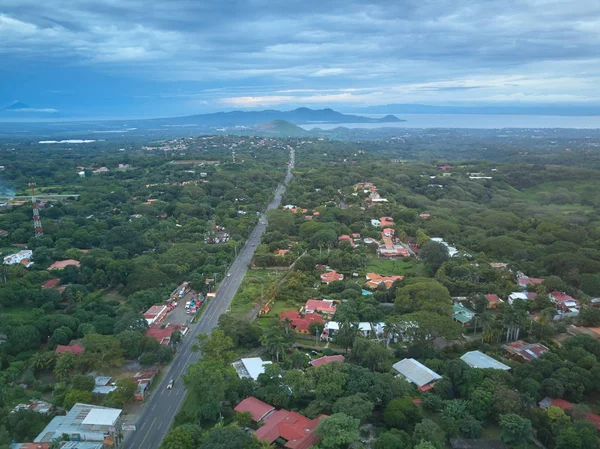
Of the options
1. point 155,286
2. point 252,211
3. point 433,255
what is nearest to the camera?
point 155,286

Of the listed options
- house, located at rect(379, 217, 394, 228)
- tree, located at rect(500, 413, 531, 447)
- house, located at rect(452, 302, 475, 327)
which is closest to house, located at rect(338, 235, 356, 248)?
house, located at rect(379, 217, 394, 228)

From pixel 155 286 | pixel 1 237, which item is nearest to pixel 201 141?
pixel 1 237

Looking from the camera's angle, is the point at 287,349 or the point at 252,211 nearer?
the point at 287,349

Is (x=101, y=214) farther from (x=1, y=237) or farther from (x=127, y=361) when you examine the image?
(x=127, y=361)

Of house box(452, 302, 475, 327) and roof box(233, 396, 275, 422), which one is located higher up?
house box(452, 302, 475, 327)

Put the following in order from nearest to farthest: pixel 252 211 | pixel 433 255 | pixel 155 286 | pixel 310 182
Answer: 1. pixel 155 286
2. pixel 433 255
3. pixel 252 211
4. pixel 310 182

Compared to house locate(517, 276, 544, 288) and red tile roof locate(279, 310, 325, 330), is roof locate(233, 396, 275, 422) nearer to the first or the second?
red tile roof locate(279, 310, 325, 330)

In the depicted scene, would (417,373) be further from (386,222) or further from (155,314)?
(386,222)
